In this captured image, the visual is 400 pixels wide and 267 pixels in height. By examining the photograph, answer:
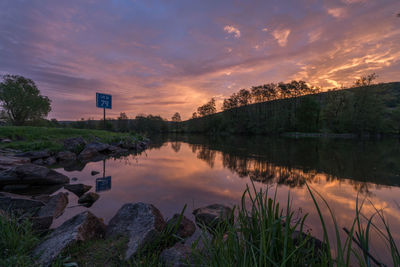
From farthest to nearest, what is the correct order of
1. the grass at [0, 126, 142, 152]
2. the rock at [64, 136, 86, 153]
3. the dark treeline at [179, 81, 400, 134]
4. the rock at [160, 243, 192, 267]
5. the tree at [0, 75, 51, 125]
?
the dark treeline at [179, 81, 400, 134] → the tree at [0, 75, 51, 125] → the rock at [64, 136, 86, 153] → the grass at [0, 126, 142, 152] → the rock at [160, 243, 192, 267]

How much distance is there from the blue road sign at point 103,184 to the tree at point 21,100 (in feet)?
124

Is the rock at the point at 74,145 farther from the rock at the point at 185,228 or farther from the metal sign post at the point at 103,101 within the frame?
the rock at the point at 185,228

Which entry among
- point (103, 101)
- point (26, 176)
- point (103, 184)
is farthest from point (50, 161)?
point (103, 101)

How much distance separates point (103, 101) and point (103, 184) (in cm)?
1395

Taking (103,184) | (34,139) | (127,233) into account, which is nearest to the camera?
(127,233)

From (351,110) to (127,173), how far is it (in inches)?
2100

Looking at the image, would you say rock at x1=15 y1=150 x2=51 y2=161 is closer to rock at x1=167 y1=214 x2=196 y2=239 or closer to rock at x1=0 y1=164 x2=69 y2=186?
rock at x1=0 y1=164 x2=69 y2=186

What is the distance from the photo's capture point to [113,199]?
428 centimetres

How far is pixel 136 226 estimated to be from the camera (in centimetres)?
260

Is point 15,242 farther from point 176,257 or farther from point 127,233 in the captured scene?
point 176,257

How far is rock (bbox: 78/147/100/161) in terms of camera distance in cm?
942

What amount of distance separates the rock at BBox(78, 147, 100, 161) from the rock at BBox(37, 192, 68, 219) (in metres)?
6.53

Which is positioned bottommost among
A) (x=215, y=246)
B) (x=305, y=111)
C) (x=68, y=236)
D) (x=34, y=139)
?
(x=68, y=236)

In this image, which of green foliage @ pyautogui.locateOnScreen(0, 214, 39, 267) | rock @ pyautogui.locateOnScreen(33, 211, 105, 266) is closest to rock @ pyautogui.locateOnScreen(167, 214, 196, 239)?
rock @ pyautogui.locateOnScreen(33, 211, 105, 266)
